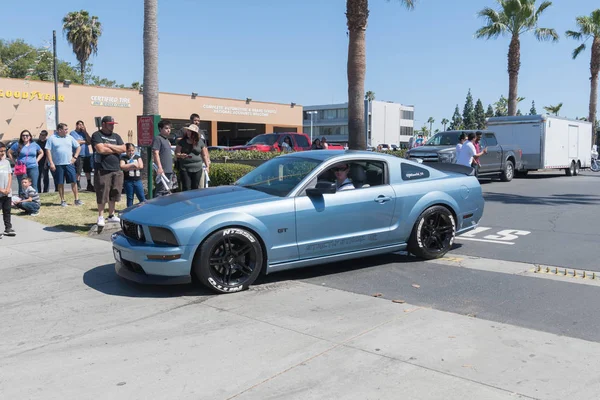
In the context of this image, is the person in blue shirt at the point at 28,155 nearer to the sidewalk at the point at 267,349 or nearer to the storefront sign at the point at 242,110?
the sidewalk at the point at 267,349

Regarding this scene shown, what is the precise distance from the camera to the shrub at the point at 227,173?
1314 centimetres

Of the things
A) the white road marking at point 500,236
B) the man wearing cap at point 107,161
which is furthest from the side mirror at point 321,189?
the man wearing cap at point 107,161

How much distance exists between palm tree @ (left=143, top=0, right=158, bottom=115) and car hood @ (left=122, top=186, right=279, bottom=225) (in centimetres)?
737

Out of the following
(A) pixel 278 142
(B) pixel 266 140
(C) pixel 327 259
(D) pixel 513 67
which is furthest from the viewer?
(D) pixel 513 67

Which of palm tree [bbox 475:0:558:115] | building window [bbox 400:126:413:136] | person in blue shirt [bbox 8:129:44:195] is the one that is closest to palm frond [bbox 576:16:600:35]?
palm tree [bbox 475:0:558:115]

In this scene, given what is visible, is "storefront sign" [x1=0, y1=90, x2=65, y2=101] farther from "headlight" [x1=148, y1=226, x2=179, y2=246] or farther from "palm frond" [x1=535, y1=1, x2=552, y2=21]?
"headlight" [x1=148, y1=226, x2=179, y2=246]

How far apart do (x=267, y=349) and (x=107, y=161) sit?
18.9 ft

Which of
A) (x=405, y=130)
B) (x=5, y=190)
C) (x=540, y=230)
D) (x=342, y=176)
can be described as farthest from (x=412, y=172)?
(x=405, y=130)

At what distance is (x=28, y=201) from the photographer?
36.6ft

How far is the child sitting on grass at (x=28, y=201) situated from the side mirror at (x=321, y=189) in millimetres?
7332

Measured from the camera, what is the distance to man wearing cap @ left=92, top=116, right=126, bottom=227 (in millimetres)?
8797

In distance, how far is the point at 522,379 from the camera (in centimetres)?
368

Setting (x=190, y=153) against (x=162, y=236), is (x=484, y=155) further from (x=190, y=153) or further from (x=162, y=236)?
(x=162, y=236)

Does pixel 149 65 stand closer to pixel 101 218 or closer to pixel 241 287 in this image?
pixel 101 218
